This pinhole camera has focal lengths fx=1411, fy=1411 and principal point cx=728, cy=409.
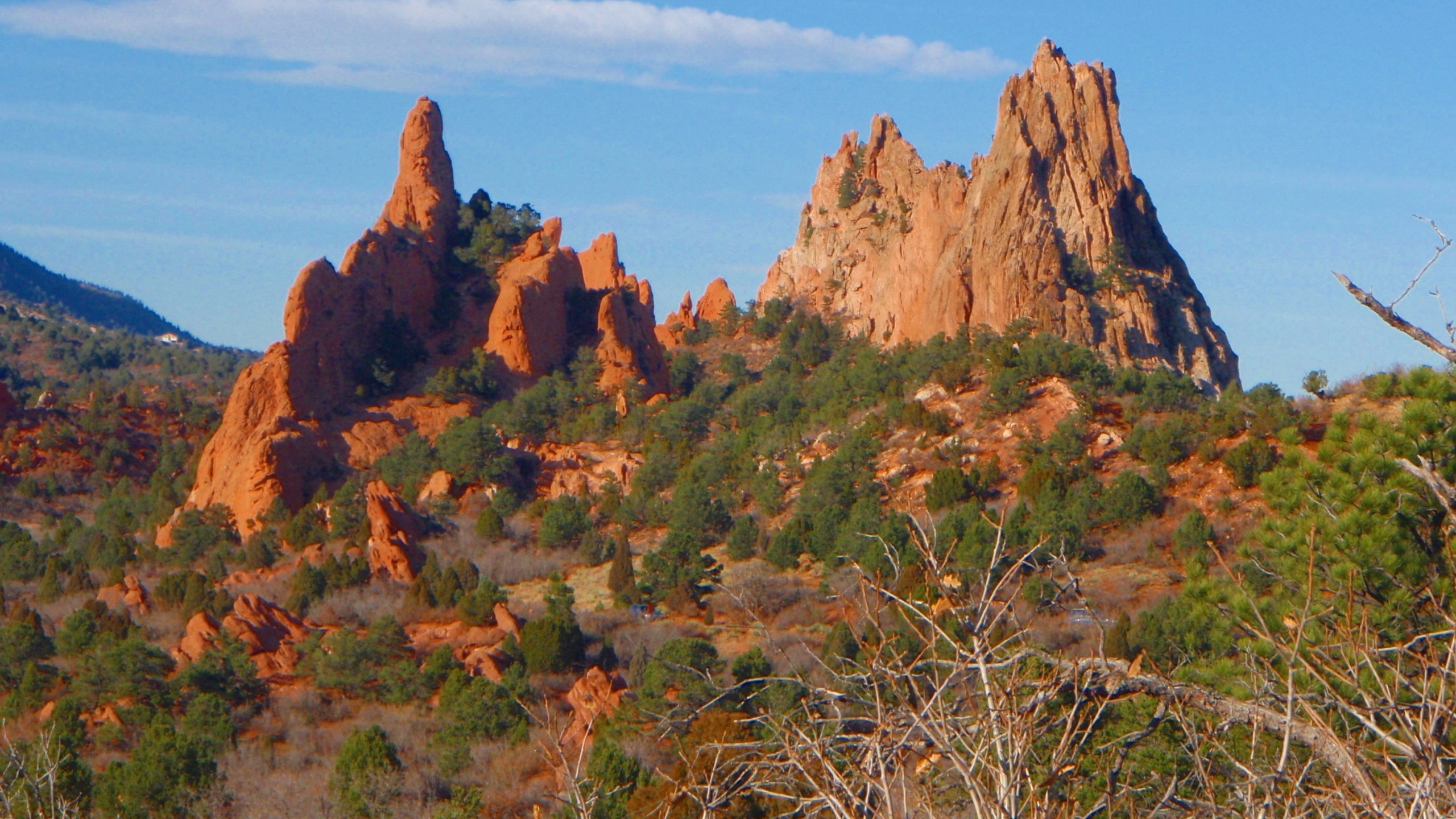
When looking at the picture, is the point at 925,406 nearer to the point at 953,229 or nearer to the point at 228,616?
the point at 953,229

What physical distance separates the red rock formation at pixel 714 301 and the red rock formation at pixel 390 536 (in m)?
25.6

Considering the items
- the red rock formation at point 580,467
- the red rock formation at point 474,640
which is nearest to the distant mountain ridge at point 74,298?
the red rock formation at point 580,467

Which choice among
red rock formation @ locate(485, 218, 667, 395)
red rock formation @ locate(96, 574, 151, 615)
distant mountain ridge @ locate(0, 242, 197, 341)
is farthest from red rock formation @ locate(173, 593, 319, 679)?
distant mountain ridge @ locate(0, 242, 197, 341)

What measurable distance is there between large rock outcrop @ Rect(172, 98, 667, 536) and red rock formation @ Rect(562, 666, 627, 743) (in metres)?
14.9

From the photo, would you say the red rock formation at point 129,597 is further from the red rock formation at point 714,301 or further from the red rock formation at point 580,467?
the red rock formation at point 714,301

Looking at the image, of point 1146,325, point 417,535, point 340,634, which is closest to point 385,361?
point 417,535

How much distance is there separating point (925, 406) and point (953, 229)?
1001 centimetres

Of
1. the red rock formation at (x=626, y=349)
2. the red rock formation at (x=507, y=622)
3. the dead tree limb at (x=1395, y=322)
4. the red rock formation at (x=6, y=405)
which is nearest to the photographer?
the dead tree limb at (x=1395, y=322)

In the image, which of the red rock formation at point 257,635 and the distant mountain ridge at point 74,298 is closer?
the red rock formation at point 257,635

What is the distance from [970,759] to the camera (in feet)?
12.6

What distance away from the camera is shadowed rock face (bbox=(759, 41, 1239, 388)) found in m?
38.1

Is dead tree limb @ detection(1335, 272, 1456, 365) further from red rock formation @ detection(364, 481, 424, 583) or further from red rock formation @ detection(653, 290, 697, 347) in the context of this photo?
red rock formation @ detection(653, 290, 697, 347)

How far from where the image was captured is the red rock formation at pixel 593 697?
17.2 meters

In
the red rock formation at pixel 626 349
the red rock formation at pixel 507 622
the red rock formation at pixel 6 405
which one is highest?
the red rock formation at pixel 626 349
